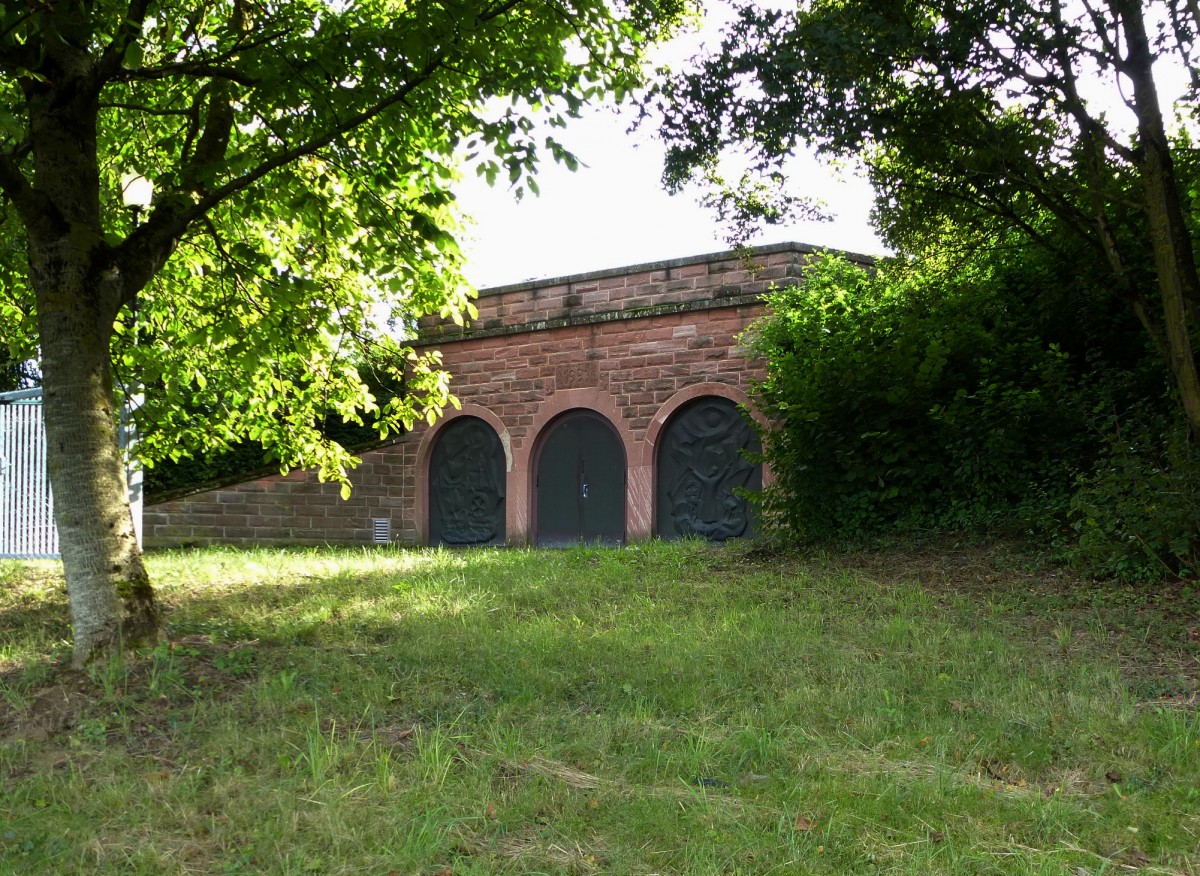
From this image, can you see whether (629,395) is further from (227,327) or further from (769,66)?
(227,327)

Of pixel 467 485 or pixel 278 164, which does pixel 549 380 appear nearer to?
pixel 467 485

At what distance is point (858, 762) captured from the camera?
168 inches

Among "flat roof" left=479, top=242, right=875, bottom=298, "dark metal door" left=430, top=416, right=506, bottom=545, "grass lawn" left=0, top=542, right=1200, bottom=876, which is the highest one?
"flat roof" left=479, top=242, right=875, bottom=298

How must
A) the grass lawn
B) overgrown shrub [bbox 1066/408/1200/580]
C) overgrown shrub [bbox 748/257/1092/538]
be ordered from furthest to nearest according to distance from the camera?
overgrown shrub [bbox 748/257/1092/538] < overgrown shrub [bbox 1066/408/1200/580] < the grass lawn

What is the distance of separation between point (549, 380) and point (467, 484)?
92.5 inches

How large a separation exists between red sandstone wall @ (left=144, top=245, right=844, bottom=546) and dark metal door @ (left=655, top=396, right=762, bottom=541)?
206 millimetres

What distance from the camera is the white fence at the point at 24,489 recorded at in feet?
37.5

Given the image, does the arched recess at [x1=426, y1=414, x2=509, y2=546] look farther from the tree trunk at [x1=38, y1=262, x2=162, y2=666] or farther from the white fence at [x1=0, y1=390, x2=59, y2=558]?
the tree trunk at [x1=38, y1=262, x2=162, y2=666]

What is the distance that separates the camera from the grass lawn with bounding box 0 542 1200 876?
3494 mm

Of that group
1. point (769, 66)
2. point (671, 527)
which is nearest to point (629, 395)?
point (671, 527)

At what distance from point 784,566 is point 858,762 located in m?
4.94

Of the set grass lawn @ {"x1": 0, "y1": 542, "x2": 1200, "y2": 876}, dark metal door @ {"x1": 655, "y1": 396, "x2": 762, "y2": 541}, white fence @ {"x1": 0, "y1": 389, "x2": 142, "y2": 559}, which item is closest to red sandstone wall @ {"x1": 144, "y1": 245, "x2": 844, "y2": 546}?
dark metal door @ {"x1": 655, "y1": 396, "x2": 762, "y2": 541}

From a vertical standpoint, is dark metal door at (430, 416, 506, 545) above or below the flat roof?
below

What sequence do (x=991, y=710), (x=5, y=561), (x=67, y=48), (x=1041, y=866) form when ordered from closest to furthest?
(x=1041, y=866), (x=991, y=710), (x=67, y=48), (x=5, y=561)
